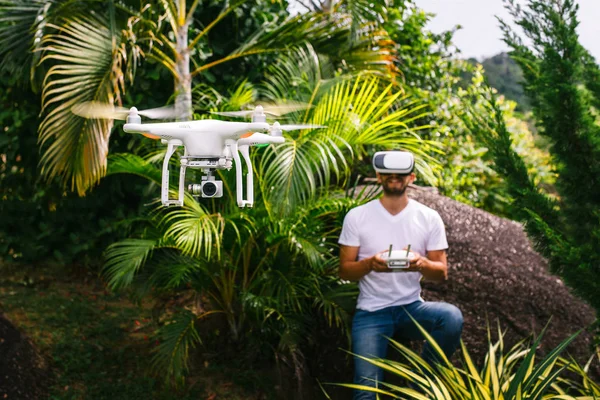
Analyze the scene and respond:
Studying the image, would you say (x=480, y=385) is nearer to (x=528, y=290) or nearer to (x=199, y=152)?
(x=528, y=290)

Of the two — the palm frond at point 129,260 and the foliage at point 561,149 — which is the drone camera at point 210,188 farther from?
the palm frond at point 129,260

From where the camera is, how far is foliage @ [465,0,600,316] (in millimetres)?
3467

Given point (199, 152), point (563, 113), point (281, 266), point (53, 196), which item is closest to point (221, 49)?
point (53, 196)

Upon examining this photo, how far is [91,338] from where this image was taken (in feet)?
20.7

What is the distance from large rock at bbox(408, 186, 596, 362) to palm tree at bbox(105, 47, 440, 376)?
1021mm

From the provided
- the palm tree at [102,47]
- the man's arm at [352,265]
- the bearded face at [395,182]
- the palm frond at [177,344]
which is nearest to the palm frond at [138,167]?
the palm tree at [102,47]

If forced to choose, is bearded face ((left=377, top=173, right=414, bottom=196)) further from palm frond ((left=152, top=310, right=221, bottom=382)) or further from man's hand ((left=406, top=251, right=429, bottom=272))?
palm frond ((left=152, top=310, right=221, bottom=382))

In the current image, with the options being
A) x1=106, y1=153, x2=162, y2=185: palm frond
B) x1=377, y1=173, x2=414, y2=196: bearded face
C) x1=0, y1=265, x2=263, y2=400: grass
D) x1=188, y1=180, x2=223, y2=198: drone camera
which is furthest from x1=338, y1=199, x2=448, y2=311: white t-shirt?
x1=188, y1=180, x2=223, y2=198: drone camera

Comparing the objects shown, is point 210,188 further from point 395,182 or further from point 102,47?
point 102,47

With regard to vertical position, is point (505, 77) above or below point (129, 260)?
above

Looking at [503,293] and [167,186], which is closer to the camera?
[167,186]

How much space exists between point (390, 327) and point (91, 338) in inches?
118

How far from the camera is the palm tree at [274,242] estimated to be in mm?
4582

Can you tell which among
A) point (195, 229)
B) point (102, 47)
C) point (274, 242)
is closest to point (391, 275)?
point (274, 242)
